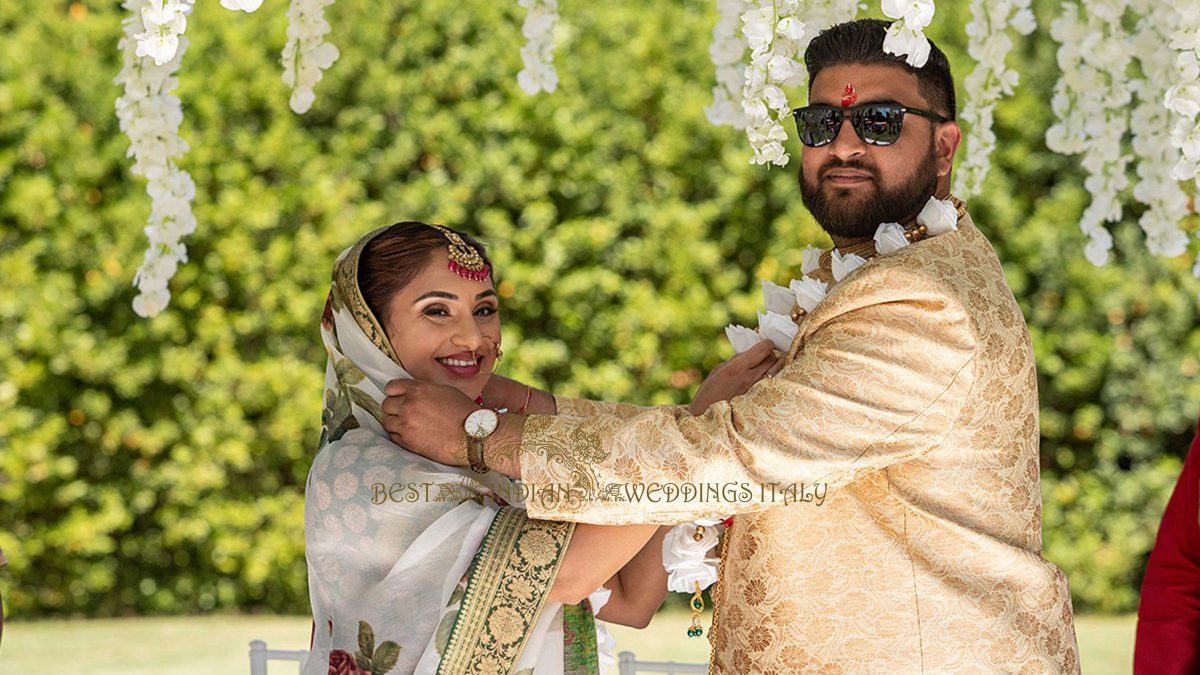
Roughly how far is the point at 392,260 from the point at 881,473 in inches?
38.2

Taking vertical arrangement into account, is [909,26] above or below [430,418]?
above

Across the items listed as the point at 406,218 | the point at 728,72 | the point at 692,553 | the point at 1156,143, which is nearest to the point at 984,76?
the point at 1156,143

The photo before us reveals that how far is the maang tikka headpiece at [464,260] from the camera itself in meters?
2.51

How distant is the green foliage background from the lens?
6289 millimetres

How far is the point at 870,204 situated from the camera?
2.44 m

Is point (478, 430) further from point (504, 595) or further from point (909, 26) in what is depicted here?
point (909, 26)

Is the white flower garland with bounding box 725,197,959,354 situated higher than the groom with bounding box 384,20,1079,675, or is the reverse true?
the white flower garland with bounding box 725,197,959,354

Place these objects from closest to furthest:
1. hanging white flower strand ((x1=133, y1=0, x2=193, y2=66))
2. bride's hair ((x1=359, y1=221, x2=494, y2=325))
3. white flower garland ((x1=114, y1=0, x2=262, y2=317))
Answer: hanging white flower strand ((x1=133, y1=0, x2=193, y2=66)) < bride's hair ((x1=359, y1=221, x2=494, y2=325)) < white flower garland ((x1=114, y1=0, x2=262, y2=317))

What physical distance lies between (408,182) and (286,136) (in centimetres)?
61

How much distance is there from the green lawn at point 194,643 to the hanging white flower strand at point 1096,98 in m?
2.89

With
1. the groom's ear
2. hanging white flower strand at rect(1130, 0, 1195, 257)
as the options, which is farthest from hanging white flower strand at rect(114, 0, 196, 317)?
hanging white flower strand at rect(1130, 0, 1195, 257)

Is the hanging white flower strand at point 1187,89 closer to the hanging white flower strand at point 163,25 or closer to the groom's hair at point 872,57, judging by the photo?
the groom's hair at point 872,57

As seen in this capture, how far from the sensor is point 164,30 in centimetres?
210

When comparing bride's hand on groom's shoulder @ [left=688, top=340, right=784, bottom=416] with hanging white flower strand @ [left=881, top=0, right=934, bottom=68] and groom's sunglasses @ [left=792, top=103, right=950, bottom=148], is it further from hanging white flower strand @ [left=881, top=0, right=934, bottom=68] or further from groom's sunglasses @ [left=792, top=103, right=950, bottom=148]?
hanging white flower strand @ [left=881, top=0, right=934, bottom=68]
